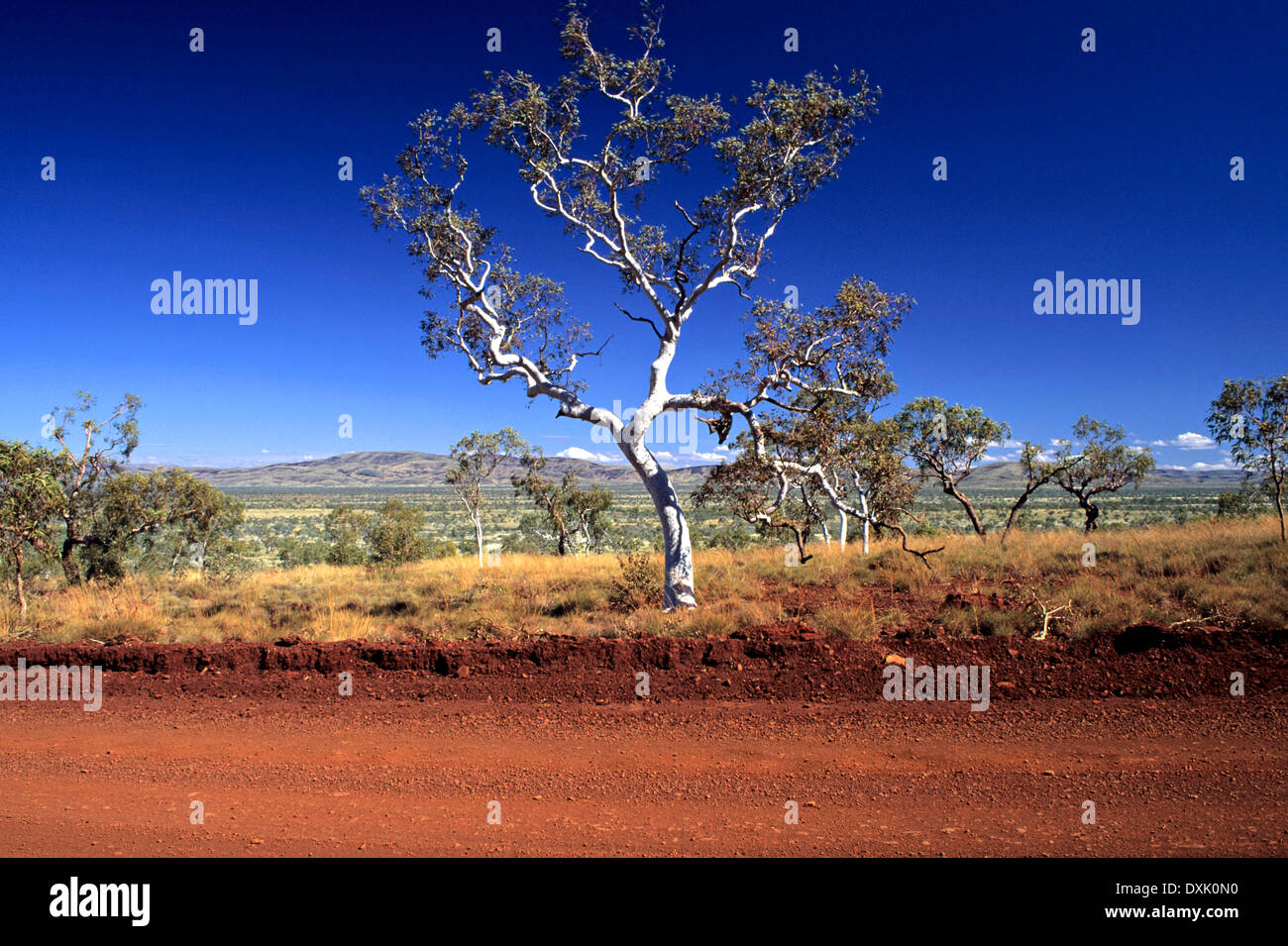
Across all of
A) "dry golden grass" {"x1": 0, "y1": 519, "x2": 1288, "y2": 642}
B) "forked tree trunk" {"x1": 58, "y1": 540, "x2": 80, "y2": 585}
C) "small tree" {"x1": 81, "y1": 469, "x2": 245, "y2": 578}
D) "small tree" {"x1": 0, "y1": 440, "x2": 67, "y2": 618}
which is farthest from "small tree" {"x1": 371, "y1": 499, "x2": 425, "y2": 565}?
"small tree" {"x1": 0, "y1": 440, "x2": 67, "y2": 618}

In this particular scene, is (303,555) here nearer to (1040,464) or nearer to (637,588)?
(637,588)

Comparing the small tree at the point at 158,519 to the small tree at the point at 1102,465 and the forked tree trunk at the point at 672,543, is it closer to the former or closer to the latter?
the forked tree trunk at the point at 672,543

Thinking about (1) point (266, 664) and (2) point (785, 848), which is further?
(1) point (266, 664)

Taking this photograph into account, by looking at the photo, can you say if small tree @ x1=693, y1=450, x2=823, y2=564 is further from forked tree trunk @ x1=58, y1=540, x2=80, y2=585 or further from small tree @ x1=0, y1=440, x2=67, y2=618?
forked tree trunk @ x1=58, y1=540, x2=80, y2=585

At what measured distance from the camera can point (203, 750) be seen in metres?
5.15

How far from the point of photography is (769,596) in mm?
10680

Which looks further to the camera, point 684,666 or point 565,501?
point 565,501

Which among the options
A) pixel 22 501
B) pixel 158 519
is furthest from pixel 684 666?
pixel 158 519

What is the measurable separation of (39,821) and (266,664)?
9.09 ft

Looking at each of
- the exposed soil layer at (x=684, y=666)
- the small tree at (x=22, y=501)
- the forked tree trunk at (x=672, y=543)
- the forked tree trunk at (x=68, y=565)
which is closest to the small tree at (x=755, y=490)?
the forked tree trunk at (x=672, y=543)

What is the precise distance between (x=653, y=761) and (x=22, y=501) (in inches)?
502

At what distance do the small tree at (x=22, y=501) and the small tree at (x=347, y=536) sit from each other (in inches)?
457
